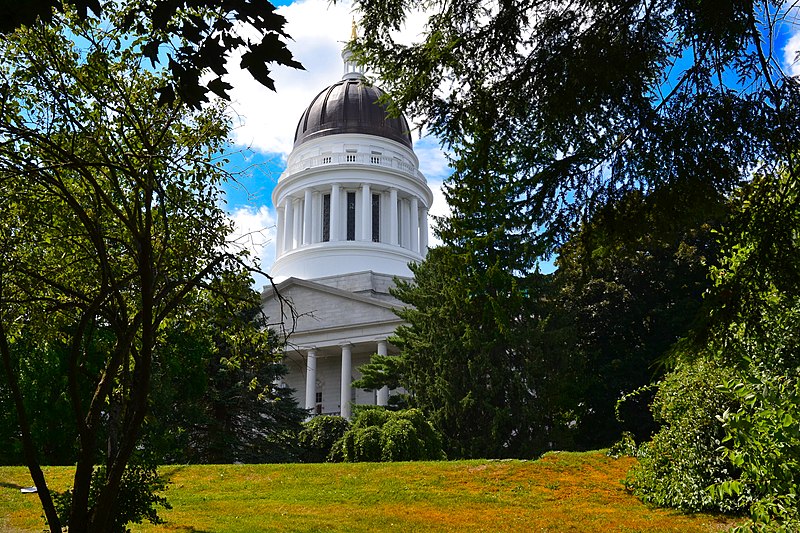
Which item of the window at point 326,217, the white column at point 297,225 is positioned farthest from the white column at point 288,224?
the window at point 326,217

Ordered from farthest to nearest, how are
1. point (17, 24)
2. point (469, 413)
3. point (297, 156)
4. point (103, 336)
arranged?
point (297, 156) < point (469, 413) < point (103, 336) < point (17, 24)

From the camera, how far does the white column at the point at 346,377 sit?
36.1 meters

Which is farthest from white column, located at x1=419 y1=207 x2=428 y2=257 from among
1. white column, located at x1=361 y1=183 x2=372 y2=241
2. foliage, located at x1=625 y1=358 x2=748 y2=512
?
Answer: foliage, located at x1=625 y1=358 x2=748 y2=512

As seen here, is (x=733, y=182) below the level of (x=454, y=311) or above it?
below

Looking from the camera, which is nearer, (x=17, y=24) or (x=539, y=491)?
(x=17, y=24)

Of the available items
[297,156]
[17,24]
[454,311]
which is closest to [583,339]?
[454,311]

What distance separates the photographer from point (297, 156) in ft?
178

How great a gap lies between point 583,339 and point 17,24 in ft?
90.3

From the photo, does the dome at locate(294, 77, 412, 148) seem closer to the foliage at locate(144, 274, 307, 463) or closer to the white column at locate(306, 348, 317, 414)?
the white column at locate(306, 348, 317, 414)

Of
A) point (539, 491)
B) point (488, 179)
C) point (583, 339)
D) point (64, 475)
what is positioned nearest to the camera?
point (488, 179)

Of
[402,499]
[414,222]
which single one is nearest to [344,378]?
[414,222]

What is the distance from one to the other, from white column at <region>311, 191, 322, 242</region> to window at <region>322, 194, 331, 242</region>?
28cm

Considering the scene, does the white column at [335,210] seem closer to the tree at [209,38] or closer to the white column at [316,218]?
the white column at [316,218]

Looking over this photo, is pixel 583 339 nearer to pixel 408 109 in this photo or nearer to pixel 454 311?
pixel 454 311
